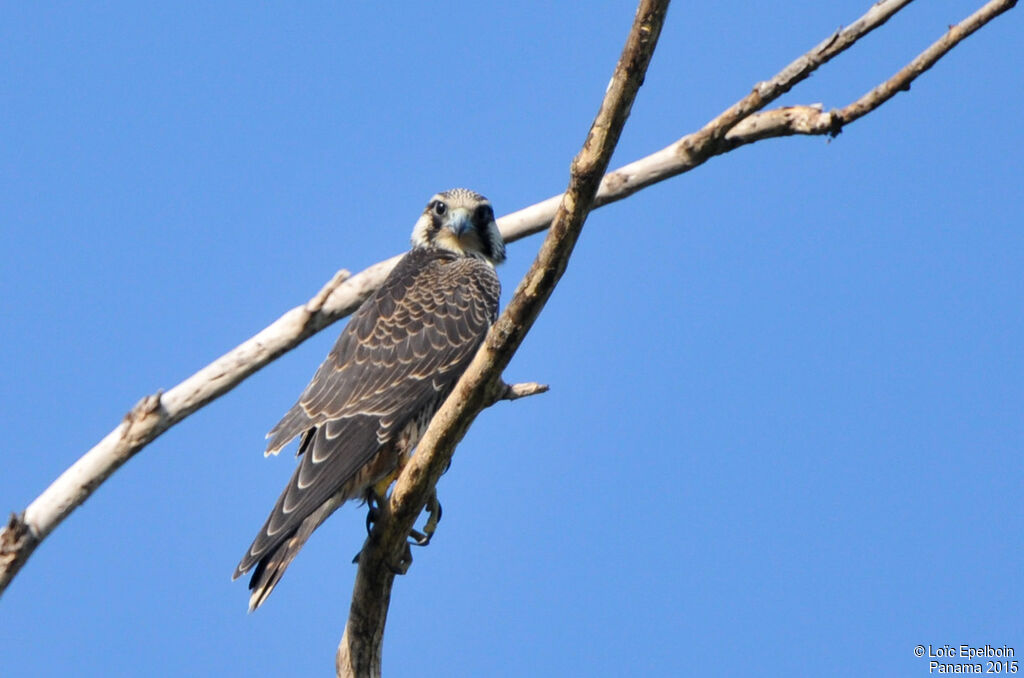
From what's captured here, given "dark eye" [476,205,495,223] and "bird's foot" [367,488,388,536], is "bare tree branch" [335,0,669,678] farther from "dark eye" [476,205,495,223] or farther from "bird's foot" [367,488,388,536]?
"dark eye" [476,205,495,223]

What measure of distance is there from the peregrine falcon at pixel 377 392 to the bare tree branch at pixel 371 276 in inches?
10.6

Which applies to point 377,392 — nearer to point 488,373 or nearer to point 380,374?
point 380,374

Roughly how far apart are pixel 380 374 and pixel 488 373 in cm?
151

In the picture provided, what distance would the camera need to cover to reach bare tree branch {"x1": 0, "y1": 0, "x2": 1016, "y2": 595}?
4.91m

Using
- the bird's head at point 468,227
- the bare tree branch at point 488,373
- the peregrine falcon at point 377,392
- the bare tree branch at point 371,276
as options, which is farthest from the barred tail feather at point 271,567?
the bird's head at point 468,227

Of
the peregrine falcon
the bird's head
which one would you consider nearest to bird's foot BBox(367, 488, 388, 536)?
the peregrine falcon

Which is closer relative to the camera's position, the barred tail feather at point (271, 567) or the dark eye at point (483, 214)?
the barred tail feather at point (271, 567)

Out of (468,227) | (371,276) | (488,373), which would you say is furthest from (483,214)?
(488,373)

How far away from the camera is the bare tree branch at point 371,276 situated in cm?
491

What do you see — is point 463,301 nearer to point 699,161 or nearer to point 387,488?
point 387,488

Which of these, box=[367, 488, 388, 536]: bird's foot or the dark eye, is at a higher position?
the dark eye

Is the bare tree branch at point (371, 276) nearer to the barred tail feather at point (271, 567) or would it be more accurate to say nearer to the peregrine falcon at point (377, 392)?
the peregrine falcon at point (377, 392)

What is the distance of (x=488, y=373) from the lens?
4.21 m

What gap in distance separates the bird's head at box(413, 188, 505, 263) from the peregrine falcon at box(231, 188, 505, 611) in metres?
0.15
